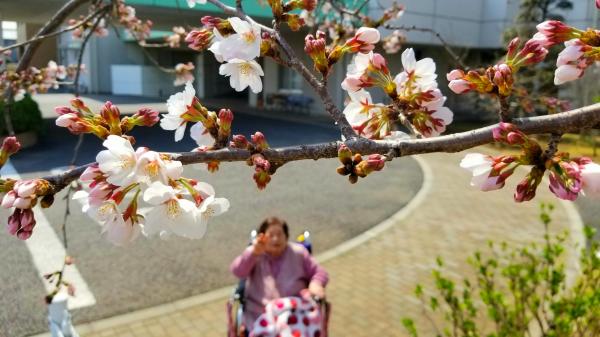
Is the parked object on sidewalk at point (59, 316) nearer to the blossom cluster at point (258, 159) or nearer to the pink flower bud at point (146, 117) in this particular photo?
the pink flower bud at point (146, 117)

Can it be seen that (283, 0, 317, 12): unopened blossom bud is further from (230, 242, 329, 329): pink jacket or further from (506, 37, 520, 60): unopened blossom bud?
(230, 242, 329, 329): pink jacket

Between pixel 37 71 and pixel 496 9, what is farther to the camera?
pixel 496 9

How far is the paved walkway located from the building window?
43.9ft

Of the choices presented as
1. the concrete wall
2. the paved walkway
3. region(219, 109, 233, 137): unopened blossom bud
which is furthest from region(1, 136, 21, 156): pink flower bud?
the concrete wall

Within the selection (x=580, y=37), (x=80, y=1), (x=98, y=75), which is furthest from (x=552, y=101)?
(x=98, y=75)

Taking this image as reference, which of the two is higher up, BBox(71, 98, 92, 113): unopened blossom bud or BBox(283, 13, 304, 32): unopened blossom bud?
BBox(283, 13, 304, 32): unopened blossom bud

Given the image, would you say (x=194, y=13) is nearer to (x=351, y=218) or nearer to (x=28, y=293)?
(x=351, y=218)

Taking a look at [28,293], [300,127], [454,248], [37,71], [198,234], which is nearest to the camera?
[198,234]

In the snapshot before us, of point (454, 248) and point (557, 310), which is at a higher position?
point (557, 310)

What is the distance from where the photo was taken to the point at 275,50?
3.76 ft

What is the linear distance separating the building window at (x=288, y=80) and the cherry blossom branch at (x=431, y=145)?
68.9 ft

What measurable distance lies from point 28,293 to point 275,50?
179 inches

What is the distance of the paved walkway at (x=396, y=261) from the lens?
4266 mm

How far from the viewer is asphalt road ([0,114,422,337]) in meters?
4.71
